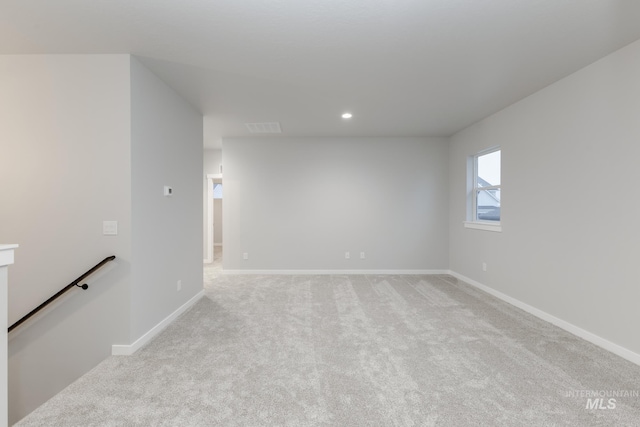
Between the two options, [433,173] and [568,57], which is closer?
[568,57]

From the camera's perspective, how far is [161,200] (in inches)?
129

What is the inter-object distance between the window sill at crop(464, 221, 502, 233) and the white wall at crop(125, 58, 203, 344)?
4.19 meters

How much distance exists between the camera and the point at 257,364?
2.53 meters

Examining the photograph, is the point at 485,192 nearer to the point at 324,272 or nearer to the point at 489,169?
the point at 489,169

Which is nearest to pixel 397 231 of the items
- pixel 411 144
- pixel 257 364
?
pixel 411 144

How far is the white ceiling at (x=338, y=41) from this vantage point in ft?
6.90

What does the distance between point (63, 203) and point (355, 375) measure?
9.23 feet

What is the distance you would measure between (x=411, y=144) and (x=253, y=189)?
3.14 m

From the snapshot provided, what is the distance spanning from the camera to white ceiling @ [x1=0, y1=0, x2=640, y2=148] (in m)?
2.10

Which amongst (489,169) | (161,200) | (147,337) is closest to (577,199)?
(489,169)

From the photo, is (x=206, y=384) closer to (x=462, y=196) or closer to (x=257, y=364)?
(x=257, y=364)

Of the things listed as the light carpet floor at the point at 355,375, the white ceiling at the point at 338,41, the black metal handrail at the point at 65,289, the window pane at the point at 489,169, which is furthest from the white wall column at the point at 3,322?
the window pane at the point at 489,169

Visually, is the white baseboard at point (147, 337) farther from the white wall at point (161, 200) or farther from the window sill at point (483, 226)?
the window sill at point (483, 226)

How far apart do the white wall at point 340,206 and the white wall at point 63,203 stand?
325cm
